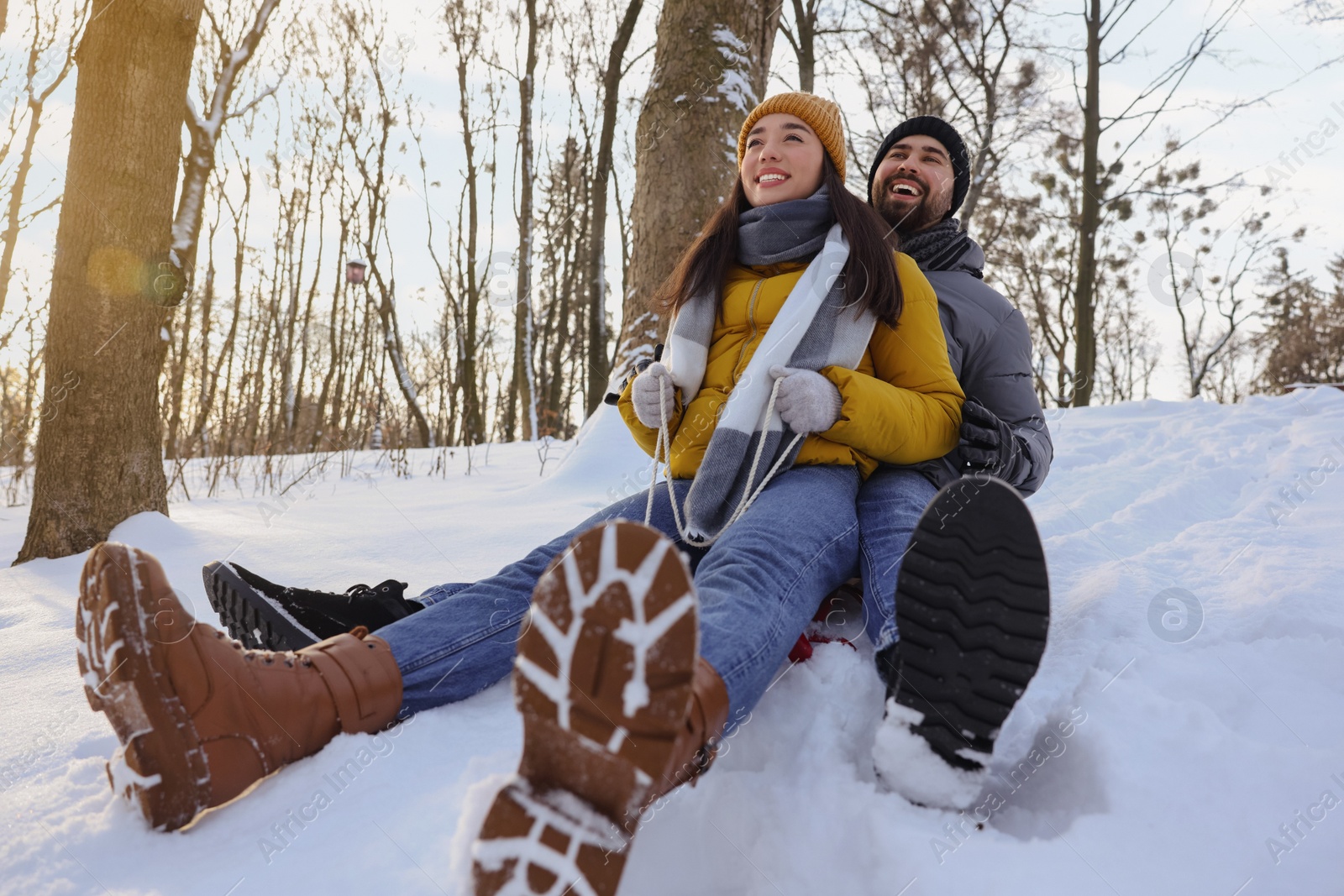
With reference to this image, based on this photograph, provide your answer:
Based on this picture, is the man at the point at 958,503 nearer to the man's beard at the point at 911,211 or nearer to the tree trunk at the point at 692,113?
the man's beard at the point at 911,211

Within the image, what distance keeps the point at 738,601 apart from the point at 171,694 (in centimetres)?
80

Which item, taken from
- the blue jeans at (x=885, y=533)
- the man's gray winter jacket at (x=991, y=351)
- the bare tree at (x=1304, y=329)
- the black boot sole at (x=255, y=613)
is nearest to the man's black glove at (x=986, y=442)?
the blue jeans at (x=885, y=533)

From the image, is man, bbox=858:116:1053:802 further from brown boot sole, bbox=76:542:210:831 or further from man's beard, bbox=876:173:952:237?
brown boot sole, bbox=76:542:210:831

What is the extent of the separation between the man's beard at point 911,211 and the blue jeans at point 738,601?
1.04 meters

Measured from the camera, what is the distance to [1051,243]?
15.5 meters

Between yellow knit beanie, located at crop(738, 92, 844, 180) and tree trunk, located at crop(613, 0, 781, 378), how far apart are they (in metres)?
2.09

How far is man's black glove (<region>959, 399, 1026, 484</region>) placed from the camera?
1605 millimetres

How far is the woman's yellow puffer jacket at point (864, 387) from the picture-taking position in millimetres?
1518

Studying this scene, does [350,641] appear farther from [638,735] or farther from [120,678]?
[638,735]

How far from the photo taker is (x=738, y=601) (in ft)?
3.79

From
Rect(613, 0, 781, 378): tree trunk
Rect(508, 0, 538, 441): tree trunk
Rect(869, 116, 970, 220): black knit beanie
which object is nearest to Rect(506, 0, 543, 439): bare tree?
Rect(508, 0, 538, 441): tree trunk

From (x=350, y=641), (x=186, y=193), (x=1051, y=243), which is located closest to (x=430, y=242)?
(x=186, y=193)

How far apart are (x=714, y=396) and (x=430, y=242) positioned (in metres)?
13.2

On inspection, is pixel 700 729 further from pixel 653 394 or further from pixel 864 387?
pixel 653 394
